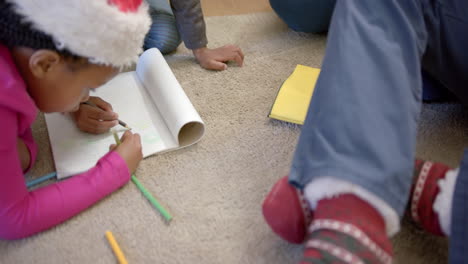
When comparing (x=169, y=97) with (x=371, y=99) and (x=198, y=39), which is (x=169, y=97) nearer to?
(x=198, y=39)

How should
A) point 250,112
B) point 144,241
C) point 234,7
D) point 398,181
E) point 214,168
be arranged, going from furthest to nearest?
point 234,7 → point 250,112 → point 214,168 → point 144,241 → point 398,181

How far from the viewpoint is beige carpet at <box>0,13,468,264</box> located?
24.1 inches

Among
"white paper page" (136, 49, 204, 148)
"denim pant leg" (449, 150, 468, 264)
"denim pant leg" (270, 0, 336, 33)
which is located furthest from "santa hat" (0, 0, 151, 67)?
"denim pant leg" (270, 0, 336, 33)

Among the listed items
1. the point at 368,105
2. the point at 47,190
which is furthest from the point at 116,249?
the point at 368,105

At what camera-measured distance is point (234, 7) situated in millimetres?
1248

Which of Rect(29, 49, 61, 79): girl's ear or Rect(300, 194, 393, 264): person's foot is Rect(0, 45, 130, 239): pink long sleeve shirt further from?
Rect(300, 194, 393, 264): person's foot

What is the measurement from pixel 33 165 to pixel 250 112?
17.7 inches

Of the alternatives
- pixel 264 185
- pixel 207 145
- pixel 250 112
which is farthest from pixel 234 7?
pixel 264 185

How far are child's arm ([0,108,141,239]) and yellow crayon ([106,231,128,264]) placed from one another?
0.07 meters

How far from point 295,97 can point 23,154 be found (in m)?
0.56

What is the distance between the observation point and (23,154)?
72 cm

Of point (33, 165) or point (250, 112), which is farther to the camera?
point (250, 112)

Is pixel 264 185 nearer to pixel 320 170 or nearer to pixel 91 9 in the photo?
pixel 320 170

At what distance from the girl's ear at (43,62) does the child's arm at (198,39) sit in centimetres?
46
